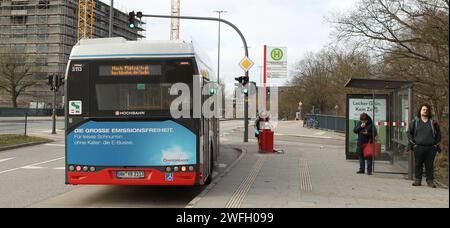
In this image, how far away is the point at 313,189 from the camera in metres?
9.62

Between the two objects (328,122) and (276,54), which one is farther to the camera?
(328,122)

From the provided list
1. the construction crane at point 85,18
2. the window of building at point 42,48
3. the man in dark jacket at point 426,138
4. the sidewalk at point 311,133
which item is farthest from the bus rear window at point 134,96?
the window of building at point 42,48

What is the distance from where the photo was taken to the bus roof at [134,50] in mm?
8609

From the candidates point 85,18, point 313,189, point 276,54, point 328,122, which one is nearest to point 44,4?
point 85,18

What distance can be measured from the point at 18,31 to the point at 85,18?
17121 millimetres

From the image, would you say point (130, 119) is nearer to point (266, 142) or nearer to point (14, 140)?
point (266, 142)

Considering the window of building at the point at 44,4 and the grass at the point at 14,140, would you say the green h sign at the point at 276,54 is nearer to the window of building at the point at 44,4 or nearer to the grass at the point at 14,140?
the grass at the point at 14,140

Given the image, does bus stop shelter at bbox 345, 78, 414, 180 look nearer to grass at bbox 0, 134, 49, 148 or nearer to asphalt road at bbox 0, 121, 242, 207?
asphalt road at bbox 0, 121, 242, 207

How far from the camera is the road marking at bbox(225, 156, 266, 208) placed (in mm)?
8000

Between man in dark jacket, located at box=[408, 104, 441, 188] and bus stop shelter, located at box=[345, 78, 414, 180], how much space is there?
1.00 metres

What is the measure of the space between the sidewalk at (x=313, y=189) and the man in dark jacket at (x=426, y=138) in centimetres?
53

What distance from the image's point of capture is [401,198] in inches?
339

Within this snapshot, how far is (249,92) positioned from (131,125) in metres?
15.1
